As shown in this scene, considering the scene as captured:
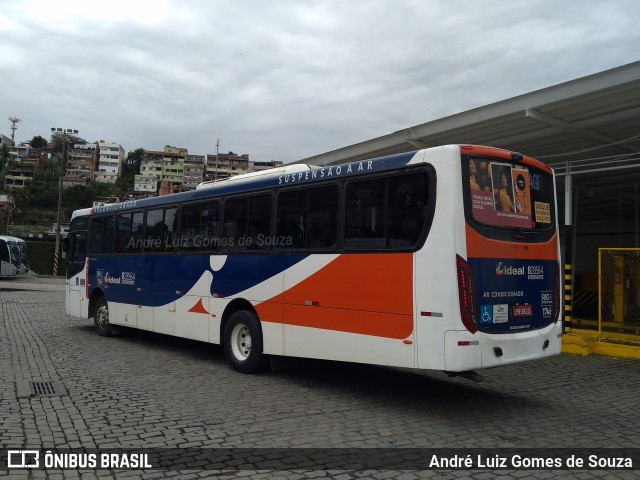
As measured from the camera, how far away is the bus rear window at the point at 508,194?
20.9ft

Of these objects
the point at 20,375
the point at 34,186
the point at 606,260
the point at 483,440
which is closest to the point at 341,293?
the point at 483,440

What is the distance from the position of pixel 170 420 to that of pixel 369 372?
396 centimetres

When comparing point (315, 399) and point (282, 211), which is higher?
point (282, 211)

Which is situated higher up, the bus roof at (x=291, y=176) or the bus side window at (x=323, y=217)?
the bus roof at (x=291, y=176)

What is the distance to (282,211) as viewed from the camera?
841 centimetres

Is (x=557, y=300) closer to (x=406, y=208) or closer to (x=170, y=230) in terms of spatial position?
(x=406, y=208)

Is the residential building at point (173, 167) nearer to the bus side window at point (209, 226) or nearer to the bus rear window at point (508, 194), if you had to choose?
the bus side window at point (209, 226)

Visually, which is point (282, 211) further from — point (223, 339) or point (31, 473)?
point (31, 473)

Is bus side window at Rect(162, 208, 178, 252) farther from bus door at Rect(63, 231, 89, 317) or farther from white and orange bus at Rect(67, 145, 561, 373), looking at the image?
bus door at Rect(63, 231, 89, 317)

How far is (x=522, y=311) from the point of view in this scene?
21.8 ft

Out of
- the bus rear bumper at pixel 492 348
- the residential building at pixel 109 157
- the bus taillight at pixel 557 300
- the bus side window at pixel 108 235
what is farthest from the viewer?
the residential building at pixel 109 157

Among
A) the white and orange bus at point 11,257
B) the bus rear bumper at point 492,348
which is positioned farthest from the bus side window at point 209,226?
the white and orange bus at point 11,257

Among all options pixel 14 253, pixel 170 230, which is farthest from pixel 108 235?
pixel 14 253

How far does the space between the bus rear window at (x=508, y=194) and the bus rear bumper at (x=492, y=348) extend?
1287 millimetres
